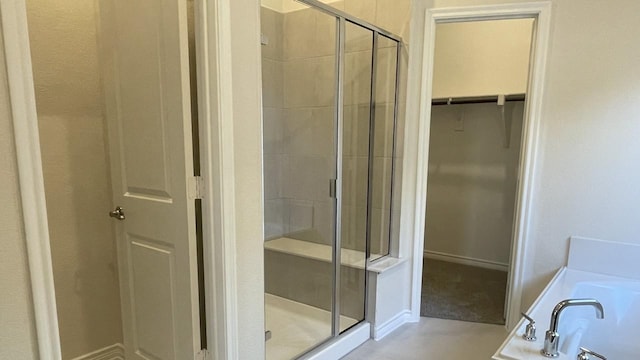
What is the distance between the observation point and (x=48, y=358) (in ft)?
3.10

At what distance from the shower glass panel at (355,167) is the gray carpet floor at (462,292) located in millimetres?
720

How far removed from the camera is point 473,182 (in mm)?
3768

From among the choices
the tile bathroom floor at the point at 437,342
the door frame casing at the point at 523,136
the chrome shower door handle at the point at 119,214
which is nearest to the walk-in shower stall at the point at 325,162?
the door frame casing at the point at 523,136

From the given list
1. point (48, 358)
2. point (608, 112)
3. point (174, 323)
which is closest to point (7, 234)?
point (48, 358)

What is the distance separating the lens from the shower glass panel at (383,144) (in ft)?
8.45

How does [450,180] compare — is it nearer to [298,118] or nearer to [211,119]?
[298,118]

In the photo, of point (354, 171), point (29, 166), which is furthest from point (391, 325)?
point (29, 166)

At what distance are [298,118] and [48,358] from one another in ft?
7.17

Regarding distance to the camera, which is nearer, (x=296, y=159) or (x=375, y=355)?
(x=375, y=355)

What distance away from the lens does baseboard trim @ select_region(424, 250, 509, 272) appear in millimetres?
3719

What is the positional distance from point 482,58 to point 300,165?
212 centimetres

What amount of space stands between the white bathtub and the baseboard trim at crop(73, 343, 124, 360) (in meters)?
2.28

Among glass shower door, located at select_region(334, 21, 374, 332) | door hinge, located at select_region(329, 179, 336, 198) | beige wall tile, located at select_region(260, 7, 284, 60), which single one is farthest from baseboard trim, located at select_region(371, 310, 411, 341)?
beige wall tile, located at select_region(260, 7, 284, 60)

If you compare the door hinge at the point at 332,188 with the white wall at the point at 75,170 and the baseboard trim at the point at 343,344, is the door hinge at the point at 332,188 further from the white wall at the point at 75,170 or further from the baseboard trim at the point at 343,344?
the white wall at the point at 75,170
